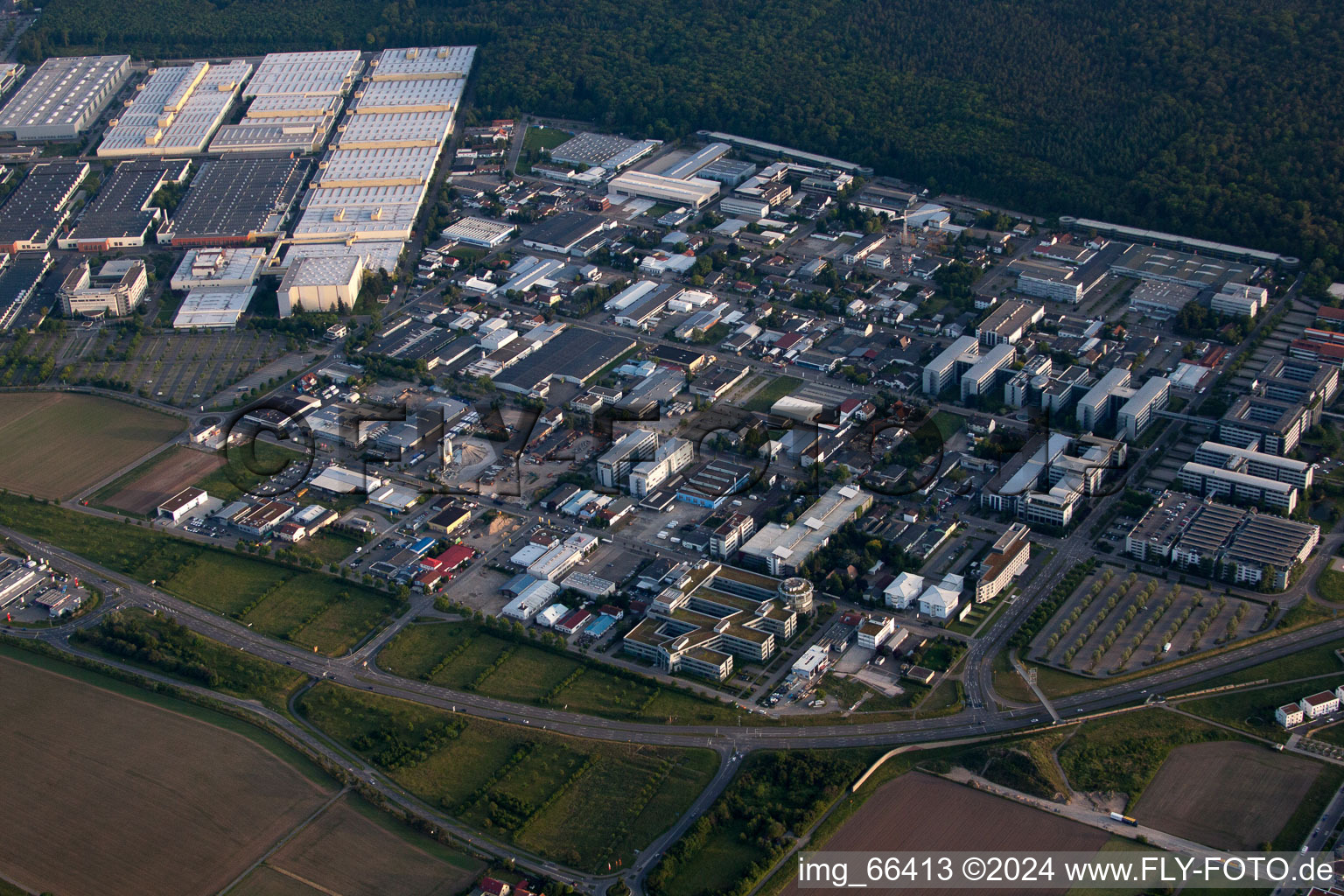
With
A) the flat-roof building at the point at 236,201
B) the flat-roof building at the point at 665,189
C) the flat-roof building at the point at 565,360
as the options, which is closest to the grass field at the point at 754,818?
the flat-roof building at the point at 565,360

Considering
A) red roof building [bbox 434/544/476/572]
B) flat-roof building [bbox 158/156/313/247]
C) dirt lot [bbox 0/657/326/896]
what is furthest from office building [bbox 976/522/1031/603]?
flat-roof building [bbox 158/156/313/247]

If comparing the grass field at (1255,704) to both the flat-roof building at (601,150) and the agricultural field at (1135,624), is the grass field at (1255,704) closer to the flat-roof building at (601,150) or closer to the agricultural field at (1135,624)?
the agricultural field at (1135,624)

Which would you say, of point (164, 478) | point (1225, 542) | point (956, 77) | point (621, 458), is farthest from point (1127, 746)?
point (956, 77)

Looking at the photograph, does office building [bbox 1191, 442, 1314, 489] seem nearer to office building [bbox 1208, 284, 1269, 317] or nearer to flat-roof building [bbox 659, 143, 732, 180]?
office building [bbox 1208, 284, 1269, 317]

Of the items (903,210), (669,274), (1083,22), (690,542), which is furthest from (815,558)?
(1083,22)

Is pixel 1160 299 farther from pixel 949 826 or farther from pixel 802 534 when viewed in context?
pixel 949 826

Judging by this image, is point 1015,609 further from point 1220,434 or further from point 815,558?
point 1220,434
